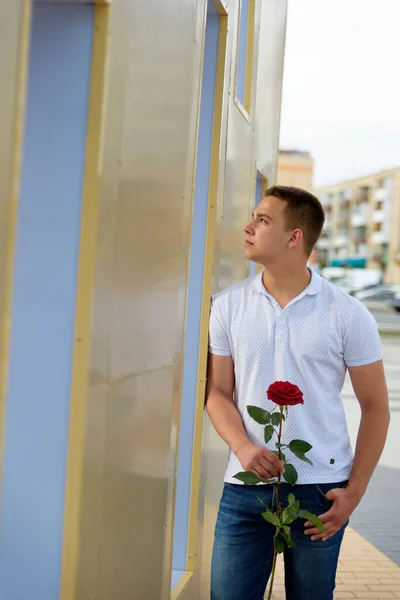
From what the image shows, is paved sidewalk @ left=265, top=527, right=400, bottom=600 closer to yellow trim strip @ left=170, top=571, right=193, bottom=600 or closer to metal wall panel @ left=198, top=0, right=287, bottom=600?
metal wall panel @ left=198, top=0, right=287, bottom=600

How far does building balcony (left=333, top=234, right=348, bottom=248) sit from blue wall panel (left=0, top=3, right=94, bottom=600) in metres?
131

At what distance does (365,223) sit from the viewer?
12325cm

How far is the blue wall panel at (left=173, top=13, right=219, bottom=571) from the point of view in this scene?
3.96 m

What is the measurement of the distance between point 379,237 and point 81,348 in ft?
389

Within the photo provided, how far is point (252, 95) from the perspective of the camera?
5078 mm

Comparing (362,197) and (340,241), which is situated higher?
(362,197)

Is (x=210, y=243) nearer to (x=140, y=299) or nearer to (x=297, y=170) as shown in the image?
(x=140, y=299)

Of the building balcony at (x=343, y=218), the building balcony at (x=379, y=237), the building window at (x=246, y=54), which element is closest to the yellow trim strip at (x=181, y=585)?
the building window at (x=246, y=54)

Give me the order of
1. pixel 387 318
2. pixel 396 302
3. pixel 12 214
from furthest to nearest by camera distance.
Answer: pixel 396 302, pixel 387 318, pixel 12 214

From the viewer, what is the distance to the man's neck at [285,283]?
10.7 ft

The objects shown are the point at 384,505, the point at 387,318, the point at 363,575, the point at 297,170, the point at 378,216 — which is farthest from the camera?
the point at 378,216

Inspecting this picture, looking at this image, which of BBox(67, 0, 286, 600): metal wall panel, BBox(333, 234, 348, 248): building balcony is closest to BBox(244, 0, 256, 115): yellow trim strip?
BBox(67, 0, 286, 600): metal wall panel

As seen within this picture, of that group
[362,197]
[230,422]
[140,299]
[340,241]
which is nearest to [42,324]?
[140,299]

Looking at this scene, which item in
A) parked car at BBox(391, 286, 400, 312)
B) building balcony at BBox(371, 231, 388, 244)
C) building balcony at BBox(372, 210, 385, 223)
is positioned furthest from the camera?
building balcony at BBox(372, 210, 385, 223)
